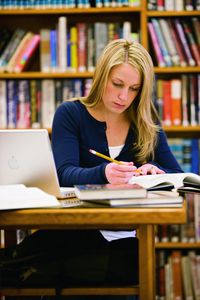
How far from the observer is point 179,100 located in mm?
2824

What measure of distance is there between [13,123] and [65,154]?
1.10 metres

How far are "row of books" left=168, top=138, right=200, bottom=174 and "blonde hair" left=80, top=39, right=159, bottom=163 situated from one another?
0.85m

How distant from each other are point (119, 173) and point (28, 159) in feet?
0.74

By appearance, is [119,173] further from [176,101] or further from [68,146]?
[176,101]

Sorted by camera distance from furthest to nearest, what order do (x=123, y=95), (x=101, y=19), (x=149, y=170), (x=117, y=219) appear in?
(x=101, y=19), (x=123, y=95), (x=149, y=170), (x=117, y=219)

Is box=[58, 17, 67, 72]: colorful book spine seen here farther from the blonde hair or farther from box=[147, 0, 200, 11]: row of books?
the blonde hair

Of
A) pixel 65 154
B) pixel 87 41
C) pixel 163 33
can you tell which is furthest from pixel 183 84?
pixel 65 154

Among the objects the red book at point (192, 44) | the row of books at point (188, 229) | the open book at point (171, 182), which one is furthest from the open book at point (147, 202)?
the red book at point (192, 44)

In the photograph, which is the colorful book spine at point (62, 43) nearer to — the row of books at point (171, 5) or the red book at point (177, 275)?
the row of books at point (171, 5)

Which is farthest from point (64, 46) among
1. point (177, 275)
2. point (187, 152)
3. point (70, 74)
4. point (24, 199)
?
point (24, 199)

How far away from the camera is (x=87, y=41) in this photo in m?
2.83

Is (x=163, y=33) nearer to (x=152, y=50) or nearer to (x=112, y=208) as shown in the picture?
(x=152, y=50)

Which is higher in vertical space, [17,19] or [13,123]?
[17,19]

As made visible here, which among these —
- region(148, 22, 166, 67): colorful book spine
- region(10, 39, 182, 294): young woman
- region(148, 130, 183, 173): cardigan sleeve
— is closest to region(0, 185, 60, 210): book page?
region(10, 39, 182, 294): young woman
